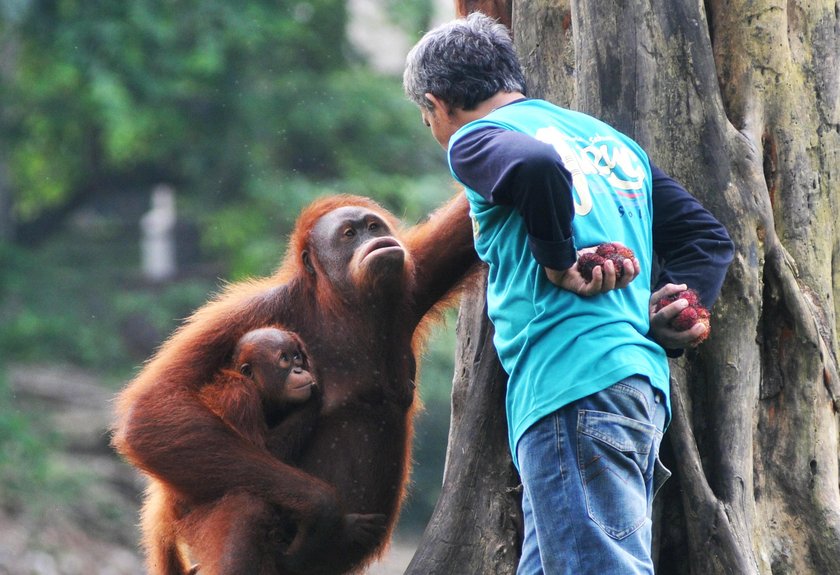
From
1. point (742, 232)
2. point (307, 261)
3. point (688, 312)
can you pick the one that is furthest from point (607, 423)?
point (307, 261)

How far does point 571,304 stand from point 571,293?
25mm

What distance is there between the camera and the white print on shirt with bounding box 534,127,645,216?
8.55ft

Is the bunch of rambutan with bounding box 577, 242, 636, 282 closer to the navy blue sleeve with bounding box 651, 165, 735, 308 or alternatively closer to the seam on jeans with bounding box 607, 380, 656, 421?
the seam on jeans with bounding box 607, 380, 656, 421

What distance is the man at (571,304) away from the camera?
8.02ft

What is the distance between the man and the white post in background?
1240 centimetres

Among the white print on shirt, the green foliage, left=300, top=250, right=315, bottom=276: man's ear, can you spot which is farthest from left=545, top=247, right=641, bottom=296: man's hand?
the green foliage

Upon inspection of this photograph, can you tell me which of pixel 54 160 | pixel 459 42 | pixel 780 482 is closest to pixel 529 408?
pixel 459 42

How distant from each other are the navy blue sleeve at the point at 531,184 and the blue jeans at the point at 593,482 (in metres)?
0.34

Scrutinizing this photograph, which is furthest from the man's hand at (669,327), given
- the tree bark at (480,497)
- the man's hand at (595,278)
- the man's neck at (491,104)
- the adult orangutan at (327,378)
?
the adult orangutan at (327,378)

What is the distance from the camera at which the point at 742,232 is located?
3199 millimetres

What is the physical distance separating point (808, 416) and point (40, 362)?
32.9 feet

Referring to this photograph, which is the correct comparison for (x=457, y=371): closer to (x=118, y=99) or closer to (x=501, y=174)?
(x=501, y=174)

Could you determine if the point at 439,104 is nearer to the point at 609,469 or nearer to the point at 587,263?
the point at 587,263

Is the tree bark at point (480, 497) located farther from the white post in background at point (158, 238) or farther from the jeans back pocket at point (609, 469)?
the white post in background at point (158, 238)
